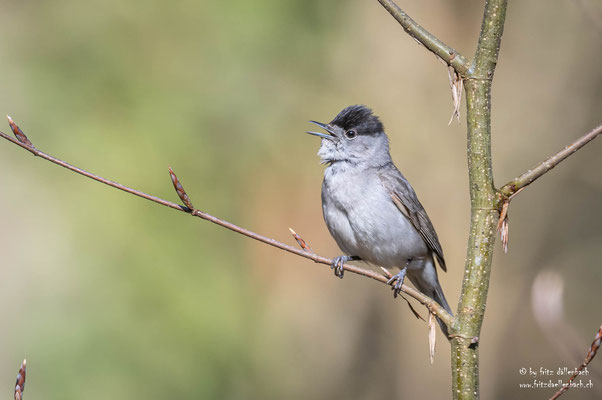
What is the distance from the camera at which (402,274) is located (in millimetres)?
4340

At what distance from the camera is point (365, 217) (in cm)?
430

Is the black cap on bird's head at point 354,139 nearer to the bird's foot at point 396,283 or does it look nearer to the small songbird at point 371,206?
the small songbird at point 371,206

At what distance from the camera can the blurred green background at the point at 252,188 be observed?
677 cm

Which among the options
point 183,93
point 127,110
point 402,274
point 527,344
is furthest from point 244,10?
point 527,344

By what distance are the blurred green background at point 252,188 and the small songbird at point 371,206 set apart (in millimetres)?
2572

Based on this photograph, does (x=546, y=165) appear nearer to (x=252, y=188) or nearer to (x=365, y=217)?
(x=365, y=217)

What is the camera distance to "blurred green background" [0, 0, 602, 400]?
677cm

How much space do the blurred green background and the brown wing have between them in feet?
8.67

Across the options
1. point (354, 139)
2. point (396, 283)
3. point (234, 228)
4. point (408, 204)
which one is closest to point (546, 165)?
point (234, 228)

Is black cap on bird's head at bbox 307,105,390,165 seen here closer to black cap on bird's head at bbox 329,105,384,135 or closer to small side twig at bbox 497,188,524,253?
black cap on bird's head at bbox 329,105,384,135

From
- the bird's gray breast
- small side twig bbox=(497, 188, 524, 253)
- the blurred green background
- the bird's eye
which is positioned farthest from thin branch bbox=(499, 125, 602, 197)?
the blurred green background

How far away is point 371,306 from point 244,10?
12.3 feet

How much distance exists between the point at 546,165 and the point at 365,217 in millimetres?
2368

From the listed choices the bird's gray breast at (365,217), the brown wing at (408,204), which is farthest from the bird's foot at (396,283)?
the brown wing at (408,204)
